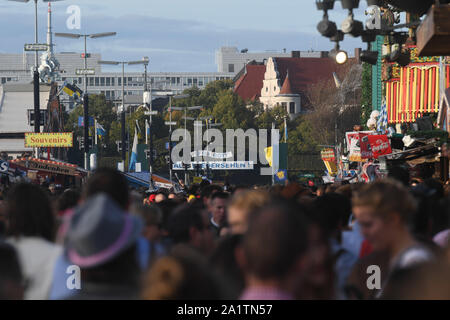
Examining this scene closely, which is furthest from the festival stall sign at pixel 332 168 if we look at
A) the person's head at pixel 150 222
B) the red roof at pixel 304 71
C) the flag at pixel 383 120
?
the red roof at pixel 304 71

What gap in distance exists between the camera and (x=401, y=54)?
18.0 m

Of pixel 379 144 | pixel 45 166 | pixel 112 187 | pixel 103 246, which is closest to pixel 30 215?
pixel 112 187

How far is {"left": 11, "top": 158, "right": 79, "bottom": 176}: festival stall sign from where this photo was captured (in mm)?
33781

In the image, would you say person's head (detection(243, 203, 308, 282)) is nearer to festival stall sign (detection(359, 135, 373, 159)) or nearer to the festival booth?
festival stall sign (detection(359, 135, 373, 159))

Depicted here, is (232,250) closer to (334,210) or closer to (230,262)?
(230,262)

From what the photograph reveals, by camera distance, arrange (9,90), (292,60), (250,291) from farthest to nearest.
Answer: (292,60)
(9,90)
(250,291)

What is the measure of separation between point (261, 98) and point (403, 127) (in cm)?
12144

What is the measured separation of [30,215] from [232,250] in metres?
1.28

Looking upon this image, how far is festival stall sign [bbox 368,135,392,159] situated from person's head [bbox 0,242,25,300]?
25.2m

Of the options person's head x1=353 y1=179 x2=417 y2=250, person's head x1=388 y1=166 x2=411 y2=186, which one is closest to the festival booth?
person's head x1=388 y1=166 x2=411 y2=186
